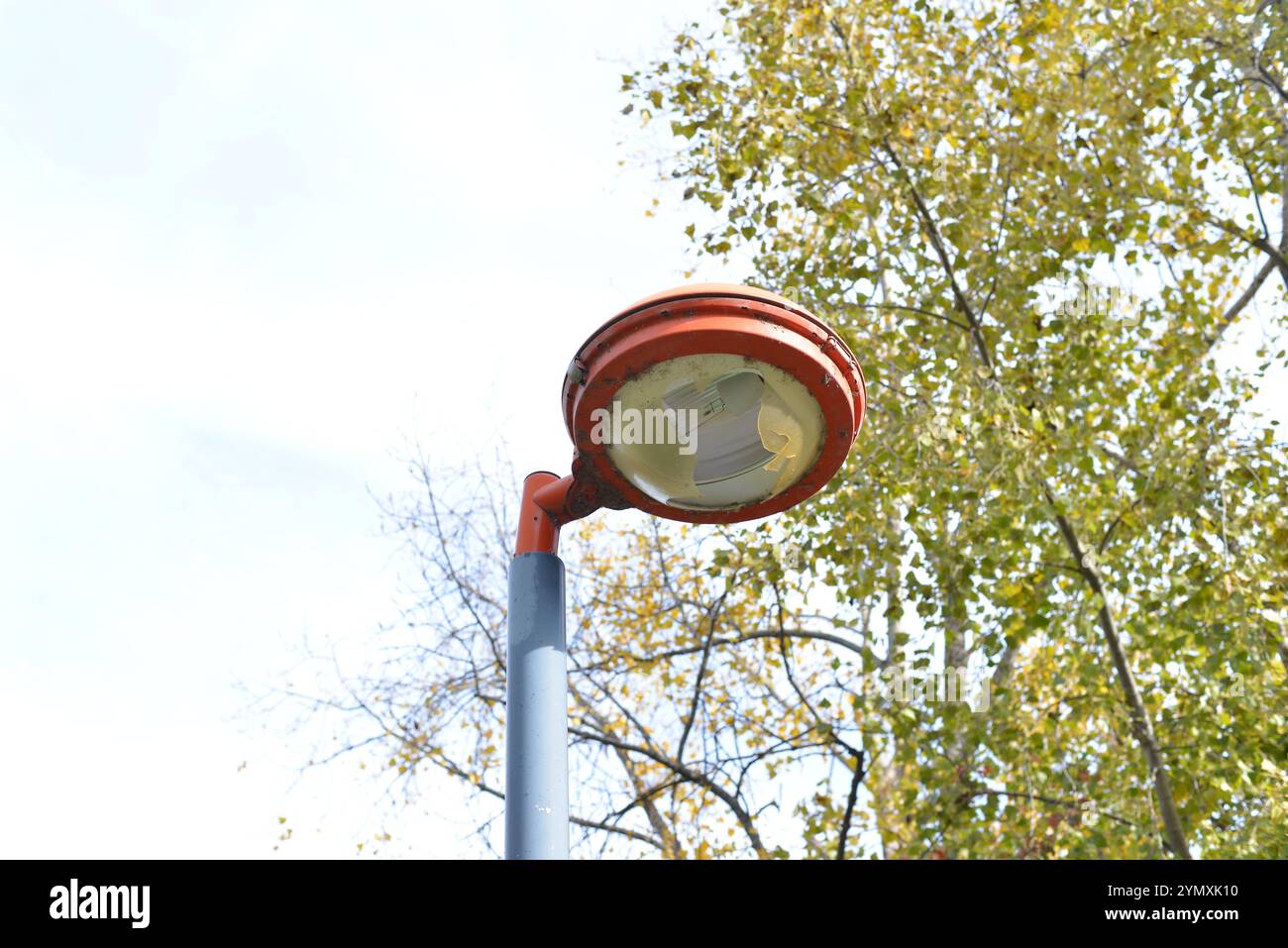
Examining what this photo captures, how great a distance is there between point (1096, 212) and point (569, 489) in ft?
17.1

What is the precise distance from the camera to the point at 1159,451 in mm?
6371

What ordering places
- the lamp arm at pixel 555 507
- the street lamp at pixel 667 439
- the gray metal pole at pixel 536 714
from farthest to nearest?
the lamp arm at pixel 555 507 → the street lamp at pixel 667 439 → the gray metal pole at pixel 536 714

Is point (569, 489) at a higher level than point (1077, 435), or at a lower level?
lower

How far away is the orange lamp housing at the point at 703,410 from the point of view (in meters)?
2.51

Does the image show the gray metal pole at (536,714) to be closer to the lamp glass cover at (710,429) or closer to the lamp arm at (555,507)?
the lamp arm at (555,507)

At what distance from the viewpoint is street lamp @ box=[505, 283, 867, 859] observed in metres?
2.47

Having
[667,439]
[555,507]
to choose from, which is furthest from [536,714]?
[667,439]

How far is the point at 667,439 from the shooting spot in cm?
263

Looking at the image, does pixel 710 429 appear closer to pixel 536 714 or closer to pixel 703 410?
pixel 703 410

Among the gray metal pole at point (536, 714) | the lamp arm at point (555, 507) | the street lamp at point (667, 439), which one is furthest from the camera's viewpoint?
the lamp arm at point (555, 507)

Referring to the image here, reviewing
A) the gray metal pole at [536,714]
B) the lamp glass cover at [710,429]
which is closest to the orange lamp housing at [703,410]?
the lamp glass cover at [710,429]

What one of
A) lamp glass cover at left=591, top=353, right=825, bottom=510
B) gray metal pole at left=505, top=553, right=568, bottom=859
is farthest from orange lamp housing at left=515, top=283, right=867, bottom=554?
gray metal pole at left=505, top=553, right=568, bottom=859
